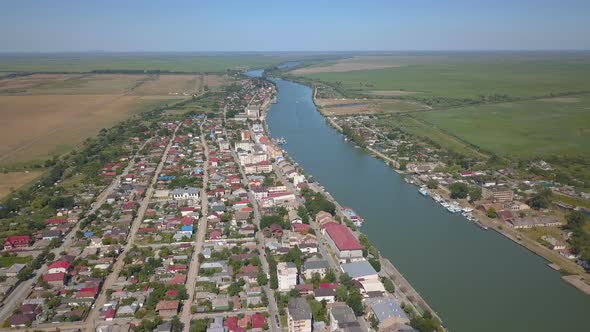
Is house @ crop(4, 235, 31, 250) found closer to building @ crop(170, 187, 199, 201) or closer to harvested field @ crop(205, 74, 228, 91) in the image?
building @ crop(170, 187, 199, 201)

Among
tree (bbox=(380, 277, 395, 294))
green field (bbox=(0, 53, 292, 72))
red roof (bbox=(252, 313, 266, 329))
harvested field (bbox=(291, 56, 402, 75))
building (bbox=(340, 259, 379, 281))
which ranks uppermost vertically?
green field (bbox=(0, 53, 292, 72))

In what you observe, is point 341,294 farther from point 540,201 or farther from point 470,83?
point 470,83

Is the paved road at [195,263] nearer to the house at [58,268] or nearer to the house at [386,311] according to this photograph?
the house at [58,268]

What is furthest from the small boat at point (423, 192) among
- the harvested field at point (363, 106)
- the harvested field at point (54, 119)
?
the harvested field at point (54, 119)

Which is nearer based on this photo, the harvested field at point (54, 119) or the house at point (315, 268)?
the house at point (315, 268)

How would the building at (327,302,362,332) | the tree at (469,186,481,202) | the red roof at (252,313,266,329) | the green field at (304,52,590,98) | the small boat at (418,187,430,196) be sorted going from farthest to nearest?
1. the green field at (304,52,590,98)
2. the small boat at (418,187,430,196)
3. the tree at (469,186,481,202)
4. the red roof at (252,313,266,329)
5. the building at (327,302,362,332)

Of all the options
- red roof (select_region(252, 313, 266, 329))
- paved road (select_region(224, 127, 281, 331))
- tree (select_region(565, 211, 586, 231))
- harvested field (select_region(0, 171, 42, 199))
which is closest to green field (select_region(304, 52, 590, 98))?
tree (select_region(565, 211, 586, 231))
